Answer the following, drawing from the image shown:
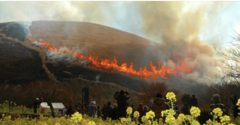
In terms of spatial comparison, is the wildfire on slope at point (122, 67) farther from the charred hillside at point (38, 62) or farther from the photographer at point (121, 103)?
the photographer at point (121, 103)

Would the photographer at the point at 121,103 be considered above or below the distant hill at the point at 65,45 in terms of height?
below

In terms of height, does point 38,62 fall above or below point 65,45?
below

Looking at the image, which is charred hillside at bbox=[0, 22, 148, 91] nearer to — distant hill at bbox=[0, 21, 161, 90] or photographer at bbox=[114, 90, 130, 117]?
distant hill at bbox=[0, 21, 161, 90]

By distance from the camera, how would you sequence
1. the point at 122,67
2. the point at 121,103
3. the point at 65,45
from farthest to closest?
1. the point at 65,45
2. the point at 122,67
3. the point at 121,103

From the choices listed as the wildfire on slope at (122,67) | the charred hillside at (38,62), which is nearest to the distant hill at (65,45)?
the charred hillside at (38,62)

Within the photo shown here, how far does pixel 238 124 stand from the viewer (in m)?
10.1

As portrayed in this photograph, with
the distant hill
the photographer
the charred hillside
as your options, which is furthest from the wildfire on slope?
the photographer

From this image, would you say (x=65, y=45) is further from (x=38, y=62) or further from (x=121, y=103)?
(x=121, y=103)

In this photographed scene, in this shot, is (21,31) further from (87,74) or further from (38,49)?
(87,74)

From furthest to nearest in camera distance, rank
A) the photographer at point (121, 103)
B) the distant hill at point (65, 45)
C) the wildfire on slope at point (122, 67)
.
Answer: the wildfire on slope at point (122, 67) < the distant hill at point (65, 45) < the photographer at point (121, 103)

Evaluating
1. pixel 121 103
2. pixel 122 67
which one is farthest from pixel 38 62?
pixel 121 103

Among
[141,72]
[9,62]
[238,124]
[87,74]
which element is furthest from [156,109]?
[141,72]

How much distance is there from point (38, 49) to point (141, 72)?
2787 cm

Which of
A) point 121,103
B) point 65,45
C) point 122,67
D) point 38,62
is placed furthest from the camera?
point 65,45
